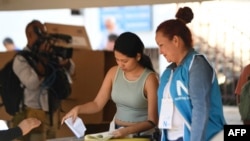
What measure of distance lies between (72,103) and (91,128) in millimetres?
376

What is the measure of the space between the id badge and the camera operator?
1357 mm

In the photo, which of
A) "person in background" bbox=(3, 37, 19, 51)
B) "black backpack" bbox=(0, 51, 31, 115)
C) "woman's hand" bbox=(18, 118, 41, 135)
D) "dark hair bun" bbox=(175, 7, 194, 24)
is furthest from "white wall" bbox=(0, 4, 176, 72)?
"woman's hand" bbox=(18, 118, 41, 135)

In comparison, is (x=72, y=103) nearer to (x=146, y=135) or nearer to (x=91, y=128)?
(x=91, y=128)

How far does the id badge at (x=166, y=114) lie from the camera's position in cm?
204

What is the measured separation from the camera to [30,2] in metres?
3.07

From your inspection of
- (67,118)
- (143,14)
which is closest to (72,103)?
(67,118)

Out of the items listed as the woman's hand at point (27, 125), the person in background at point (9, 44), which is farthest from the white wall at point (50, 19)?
the woman's hand at point (27, 125)

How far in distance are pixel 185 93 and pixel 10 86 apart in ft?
5.96

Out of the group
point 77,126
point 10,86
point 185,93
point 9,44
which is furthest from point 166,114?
point 9,44

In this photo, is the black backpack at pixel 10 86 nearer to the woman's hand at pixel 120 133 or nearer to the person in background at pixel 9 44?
the person in background at pixel 9 44

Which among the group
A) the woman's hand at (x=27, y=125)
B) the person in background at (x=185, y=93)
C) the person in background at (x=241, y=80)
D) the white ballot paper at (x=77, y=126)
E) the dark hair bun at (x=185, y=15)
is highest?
the dark hair bun at (x=185, y=15)

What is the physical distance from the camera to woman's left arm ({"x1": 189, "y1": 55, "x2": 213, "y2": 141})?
190 cm

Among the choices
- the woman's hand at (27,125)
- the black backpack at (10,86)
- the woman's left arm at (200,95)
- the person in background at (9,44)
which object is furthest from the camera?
the person in background at (9,44)

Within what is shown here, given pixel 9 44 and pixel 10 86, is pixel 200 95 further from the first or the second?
pixel 9 44
